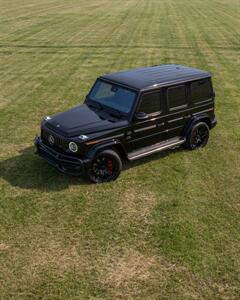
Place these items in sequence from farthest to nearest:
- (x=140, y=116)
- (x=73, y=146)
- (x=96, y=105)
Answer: (x=96, y=105) → (x=140, y=116) → (x=73, y=146)

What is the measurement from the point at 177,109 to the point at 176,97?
0.30 meters

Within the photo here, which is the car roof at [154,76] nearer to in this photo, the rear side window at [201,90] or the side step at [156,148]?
the rear side window at [201,90]

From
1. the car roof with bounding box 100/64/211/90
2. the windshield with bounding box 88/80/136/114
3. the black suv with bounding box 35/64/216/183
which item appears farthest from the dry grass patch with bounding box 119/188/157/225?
the car roof with bounding box 100/64/211/90

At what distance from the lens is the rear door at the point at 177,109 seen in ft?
32.6

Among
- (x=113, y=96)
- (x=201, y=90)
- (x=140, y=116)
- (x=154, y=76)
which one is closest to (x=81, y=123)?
(x=113, y=96)

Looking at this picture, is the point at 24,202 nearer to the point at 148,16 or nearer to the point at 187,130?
the point at 187,130

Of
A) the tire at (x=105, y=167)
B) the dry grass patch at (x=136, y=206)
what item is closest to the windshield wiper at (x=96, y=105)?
the tire at (x=105, y=167)

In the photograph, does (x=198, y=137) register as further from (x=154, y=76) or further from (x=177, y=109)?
(x=154, y=76)

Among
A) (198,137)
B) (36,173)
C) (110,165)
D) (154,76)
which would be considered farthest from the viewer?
(198,137)

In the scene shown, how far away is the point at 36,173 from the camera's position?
9.45 meters

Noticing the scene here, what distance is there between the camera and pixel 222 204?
27.8ft

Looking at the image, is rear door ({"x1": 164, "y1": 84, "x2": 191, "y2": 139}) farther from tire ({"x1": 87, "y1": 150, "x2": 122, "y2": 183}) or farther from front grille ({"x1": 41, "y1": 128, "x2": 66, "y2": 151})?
front grille ({"x1": 41, "y1": 128, "x2": 66, "y2": 151})

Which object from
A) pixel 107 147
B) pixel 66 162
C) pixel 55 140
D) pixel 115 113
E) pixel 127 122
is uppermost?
pixel 115 113

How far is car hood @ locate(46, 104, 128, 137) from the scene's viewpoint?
28.8ft
